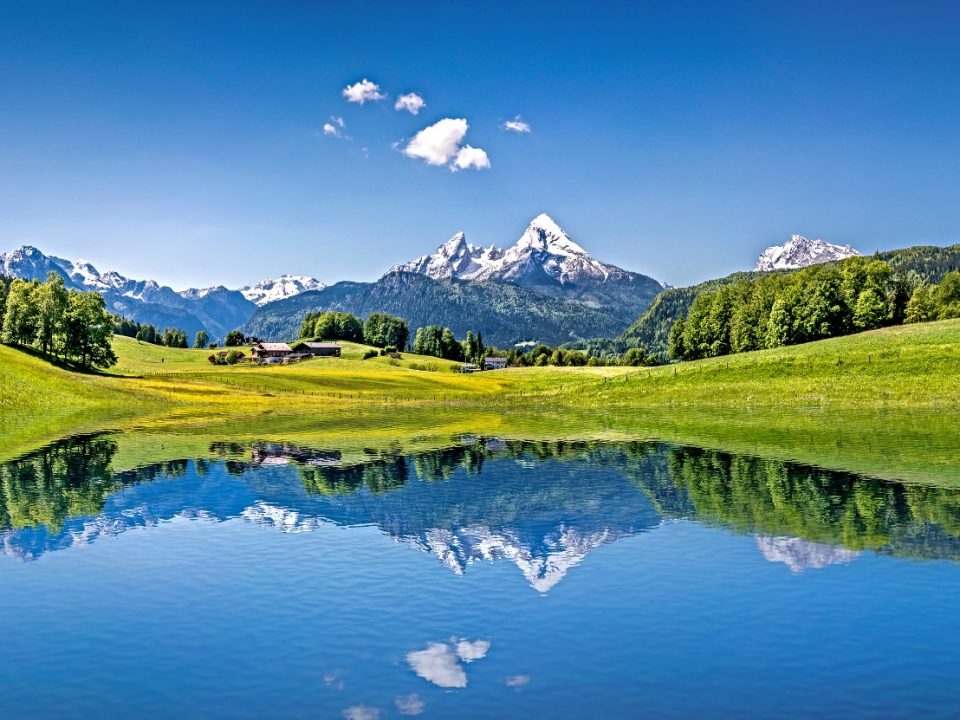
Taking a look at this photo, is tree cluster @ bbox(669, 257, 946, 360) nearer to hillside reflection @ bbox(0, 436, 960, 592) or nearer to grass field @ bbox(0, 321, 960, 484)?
grass field @ bbox(0, 321, 960, 484)

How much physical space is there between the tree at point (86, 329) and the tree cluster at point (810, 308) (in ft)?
424

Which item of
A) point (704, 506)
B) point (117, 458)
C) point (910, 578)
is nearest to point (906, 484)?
point (704, 506)

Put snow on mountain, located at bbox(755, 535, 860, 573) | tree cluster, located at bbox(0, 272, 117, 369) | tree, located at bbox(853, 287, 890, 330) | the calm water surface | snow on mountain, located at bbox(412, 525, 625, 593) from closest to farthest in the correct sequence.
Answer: the calm water surface → snow on mountain, located at bbox(755, 535, 860, 573) → snow on mountain, located at bbox(412, 525, 625, 593) → tree cluster, located at bbox(0, 272, 117, 369) → tree, located at bbox(853, 287, 890, 330)

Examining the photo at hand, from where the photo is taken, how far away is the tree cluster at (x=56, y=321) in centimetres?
12862

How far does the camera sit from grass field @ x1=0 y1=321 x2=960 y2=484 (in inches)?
2354

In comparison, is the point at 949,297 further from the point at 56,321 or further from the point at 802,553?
the point at 56,321

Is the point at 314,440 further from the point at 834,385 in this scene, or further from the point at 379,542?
the point at 834,385

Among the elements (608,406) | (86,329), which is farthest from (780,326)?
(86,329)

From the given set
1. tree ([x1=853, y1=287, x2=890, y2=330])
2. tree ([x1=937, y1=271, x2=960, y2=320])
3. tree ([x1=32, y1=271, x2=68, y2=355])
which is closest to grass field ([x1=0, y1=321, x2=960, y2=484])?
tree ([x1=32, y1=271, x2=68, y2=355])

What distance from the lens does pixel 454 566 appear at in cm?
2677

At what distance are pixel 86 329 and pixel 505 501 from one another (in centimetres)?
12011

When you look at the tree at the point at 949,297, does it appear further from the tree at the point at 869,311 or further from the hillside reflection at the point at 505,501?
the hillside reflection at the point at 505,501

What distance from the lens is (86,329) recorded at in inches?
5281

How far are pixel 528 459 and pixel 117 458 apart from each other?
29.6m
